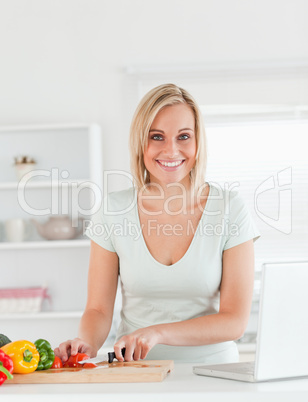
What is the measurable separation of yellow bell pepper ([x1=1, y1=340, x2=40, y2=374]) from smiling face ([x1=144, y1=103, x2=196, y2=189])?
2.56ft

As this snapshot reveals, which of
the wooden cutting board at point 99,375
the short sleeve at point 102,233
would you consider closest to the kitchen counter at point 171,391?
the wooden cutting board at point 99,375

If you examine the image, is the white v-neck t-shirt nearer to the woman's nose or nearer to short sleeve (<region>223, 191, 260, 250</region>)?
short sleeve (<region>223, 191, 260, 250</region>)

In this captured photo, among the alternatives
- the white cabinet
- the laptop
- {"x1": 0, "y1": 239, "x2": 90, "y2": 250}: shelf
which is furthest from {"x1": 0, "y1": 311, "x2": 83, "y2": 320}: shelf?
the laptop

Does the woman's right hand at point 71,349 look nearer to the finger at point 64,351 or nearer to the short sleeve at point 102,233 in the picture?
the finger at point 64,351

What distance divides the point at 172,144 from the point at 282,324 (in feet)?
2.81

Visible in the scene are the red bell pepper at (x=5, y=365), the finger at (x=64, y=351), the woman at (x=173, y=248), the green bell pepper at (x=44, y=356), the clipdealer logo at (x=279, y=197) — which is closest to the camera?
the red bell pepper at (x=5, y=365)

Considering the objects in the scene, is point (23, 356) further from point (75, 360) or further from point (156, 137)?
point (156, 137)

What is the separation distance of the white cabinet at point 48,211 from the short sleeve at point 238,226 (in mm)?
2149

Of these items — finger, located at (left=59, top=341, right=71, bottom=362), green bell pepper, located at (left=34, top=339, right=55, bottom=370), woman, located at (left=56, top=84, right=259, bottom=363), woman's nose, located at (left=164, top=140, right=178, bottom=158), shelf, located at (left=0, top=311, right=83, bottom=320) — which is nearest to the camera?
green bell pepper, located at (left=34, top=339, right=55, bottom=370)

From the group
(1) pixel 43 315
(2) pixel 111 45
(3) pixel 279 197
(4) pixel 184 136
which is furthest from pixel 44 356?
(2) pixel 111 45

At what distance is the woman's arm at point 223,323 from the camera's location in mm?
1730

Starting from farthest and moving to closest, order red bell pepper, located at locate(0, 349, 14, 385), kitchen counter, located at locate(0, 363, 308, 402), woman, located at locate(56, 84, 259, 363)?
woman, located at locate(56, 84, 259, 363), red bell pepper, located at locate(0, 349, 14, 385), kitchen counter, located at locate(0, 363, 308, 402)

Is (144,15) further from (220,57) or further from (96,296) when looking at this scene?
(96,296)

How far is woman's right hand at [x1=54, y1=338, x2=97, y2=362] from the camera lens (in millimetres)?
1812
